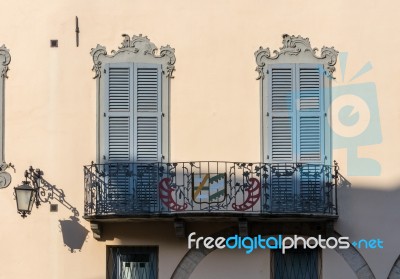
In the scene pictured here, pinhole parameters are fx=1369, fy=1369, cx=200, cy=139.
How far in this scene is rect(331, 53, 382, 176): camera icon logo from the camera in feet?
70.2

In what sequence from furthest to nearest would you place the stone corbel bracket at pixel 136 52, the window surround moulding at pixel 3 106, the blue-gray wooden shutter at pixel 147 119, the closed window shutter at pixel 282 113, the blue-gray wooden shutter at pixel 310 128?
1. the stone corbel bracket at pixel 136 52
2. the window surround moulding at pixel 3 106
3. the closed window shutter at pixel 282 113
4. the blue-gray wooden shutter at pixel 147 119
5. the blue-gray wooden shutter at pixel 310 128

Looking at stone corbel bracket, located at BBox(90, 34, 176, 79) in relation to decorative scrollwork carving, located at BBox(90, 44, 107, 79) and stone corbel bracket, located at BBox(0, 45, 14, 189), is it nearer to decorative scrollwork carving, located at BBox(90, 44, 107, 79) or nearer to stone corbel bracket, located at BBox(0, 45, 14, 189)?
decorative scrollwork carving, located at BBox(90, 44, 107, 79)

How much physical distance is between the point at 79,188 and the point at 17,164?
1060 mm

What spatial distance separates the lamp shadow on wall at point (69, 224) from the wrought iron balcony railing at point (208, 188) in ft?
1.35

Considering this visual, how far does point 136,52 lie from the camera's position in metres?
21.8

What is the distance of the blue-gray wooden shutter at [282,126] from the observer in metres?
21.3

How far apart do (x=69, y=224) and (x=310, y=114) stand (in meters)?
4.16

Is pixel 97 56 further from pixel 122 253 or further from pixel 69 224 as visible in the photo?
pixel 122 253

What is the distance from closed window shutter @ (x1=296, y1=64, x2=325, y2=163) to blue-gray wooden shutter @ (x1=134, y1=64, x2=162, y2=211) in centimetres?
222

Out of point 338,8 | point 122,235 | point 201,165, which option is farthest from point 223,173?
point 338,8

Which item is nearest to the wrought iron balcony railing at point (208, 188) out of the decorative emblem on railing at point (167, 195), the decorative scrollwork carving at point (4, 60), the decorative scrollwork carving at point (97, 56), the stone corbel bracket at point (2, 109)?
the decorative emblem on railing at point (167, 195)

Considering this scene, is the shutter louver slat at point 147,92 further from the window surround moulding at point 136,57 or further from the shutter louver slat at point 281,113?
the shutter louver slat at point 281,113

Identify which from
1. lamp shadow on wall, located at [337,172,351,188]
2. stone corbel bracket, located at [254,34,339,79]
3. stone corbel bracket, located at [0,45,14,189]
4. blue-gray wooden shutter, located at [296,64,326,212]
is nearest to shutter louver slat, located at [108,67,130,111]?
stone corbel bracket, located at [0,45,14,189]

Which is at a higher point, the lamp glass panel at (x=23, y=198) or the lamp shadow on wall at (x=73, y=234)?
the lamp glass panel at (x=23, y=198)
